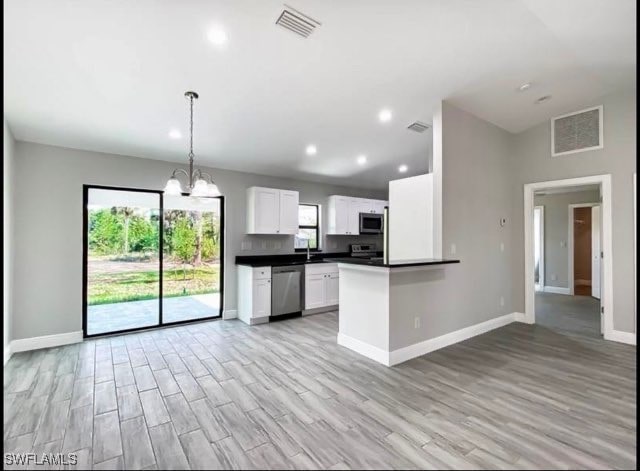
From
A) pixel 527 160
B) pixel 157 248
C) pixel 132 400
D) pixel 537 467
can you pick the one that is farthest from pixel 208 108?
pixel 527 160

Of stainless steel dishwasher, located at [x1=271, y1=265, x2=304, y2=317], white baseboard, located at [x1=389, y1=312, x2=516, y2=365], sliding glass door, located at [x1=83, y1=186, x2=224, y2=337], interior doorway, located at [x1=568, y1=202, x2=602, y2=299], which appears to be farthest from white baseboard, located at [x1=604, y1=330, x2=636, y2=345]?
sliding glass door, located at [x1=83, y1=186, x2=224, y2=337]

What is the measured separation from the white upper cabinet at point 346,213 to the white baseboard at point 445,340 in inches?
120

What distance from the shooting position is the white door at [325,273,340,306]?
577cm

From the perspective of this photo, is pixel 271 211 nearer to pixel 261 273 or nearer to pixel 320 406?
pixel 261 273

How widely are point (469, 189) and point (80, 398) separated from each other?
4757 millimetres

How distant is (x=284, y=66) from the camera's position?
9.95ft

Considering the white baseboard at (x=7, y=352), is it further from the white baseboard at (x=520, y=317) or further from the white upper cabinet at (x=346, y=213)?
the white baseboard at (x=520, y=317)

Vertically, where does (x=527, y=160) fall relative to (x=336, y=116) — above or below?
below

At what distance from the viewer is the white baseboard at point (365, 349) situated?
3430 millimetres

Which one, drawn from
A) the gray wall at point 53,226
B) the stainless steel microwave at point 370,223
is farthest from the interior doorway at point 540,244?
the gray wall at point 53,226

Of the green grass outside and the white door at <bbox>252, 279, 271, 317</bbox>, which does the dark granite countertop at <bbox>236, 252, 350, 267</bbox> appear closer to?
the white door at <bbox>252, 279, 271, 317</bbox>

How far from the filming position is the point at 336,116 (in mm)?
4078

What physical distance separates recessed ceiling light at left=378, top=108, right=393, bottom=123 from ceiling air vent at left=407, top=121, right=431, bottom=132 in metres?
0.42

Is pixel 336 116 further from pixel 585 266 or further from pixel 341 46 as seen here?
pixel 585 266
